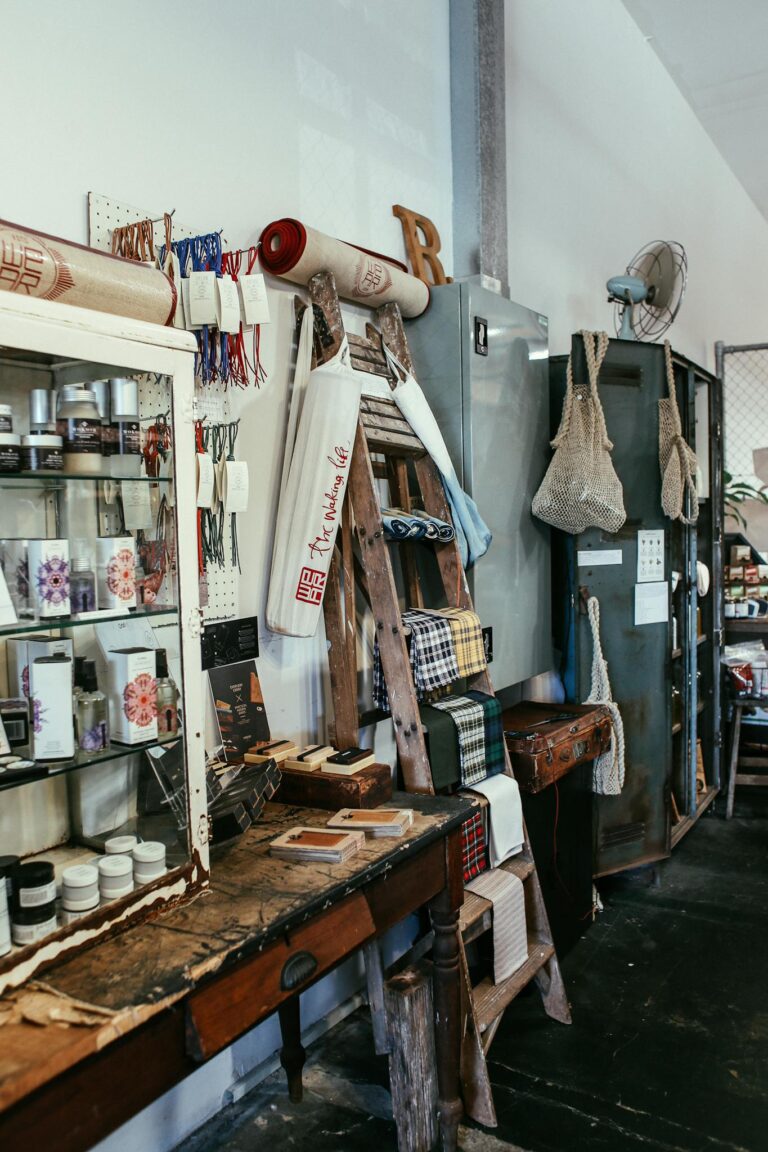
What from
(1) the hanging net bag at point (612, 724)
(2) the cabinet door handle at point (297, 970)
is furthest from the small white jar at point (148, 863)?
(1) the hanging net bag at point (612, 724)

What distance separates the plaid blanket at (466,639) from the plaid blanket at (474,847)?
1.31ft

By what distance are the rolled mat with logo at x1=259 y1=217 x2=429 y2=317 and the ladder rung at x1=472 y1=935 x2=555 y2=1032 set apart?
6.27 ft

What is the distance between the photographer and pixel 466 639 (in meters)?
2.46

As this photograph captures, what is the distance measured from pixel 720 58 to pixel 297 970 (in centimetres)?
534

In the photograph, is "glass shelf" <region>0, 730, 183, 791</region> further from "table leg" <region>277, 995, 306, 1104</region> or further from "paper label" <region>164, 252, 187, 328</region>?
"table leg" <region>277, 995, 306, 1104</region>

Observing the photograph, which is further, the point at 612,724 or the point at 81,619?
the point at 612,724

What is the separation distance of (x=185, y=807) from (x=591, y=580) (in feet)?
7.11

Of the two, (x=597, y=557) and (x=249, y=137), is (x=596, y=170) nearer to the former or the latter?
(x=597, y=557)

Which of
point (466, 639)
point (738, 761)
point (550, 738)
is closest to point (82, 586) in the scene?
point (466, 639)

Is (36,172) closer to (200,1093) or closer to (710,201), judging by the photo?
(200,1093)

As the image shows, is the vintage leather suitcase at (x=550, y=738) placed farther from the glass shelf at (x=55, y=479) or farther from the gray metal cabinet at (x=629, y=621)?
the glass shelf at (x=55, y=479)

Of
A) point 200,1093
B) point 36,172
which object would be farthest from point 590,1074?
point 36,172

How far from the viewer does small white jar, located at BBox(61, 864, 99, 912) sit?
4.48ft

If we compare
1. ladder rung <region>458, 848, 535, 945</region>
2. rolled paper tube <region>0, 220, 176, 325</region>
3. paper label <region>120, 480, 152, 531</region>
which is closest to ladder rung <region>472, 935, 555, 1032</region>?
ladder rung <region>458, 848, 535, 945</region>
